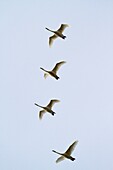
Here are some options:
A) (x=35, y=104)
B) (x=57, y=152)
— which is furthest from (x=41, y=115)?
(x=57, y=152)

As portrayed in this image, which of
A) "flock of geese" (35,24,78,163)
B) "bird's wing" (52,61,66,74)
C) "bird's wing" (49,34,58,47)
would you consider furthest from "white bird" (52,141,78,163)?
"bird's wing" (49,34,58,47)

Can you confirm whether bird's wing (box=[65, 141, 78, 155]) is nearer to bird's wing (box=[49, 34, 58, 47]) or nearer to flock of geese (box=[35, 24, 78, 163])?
flock of geese (box=[35, 24, 78, 163])

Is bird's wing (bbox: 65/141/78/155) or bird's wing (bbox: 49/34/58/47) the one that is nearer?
bird's wing (bbox: 65/141/78/155)

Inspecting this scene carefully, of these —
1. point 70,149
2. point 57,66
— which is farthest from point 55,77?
point 70,149

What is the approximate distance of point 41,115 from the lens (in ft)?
13.6

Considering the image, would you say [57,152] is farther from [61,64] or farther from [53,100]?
[61,64]

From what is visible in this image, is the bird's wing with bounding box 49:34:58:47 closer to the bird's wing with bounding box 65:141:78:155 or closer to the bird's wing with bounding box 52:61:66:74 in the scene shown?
the bird's wing with bounding box 52:61:66:74

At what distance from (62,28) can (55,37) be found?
0.48 feet

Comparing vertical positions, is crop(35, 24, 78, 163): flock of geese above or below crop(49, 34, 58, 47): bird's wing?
below

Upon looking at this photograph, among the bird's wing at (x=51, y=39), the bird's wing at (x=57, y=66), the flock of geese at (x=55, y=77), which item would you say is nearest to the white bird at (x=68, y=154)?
the flock of geese at (x=55, y=77)

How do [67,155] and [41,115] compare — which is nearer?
[67,155]

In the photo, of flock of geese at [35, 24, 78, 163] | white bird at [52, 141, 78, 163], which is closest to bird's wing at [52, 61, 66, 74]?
flock of geese at [35, 24, 78, 163]

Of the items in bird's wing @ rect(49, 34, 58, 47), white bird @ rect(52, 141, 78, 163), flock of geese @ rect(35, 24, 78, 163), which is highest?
bird's wing @ rect(49, 34, 58, 47)

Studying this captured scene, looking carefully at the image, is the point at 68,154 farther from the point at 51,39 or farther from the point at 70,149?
the point at 51,39
